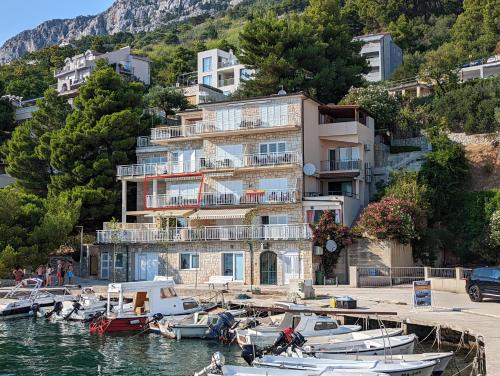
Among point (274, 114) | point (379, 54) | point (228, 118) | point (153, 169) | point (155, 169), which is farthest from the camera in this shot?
point (379, 54)

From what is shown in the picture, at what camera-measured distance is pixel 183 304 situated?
110 ft

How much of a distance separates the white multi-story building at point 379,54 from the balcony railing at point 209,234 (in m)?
50.9

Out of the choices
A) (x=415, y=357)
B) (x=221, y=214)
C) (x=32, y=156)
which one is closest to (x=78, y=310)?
(x=221, y=214)

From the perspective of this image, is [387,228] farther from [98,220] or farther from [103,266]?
[98,220]

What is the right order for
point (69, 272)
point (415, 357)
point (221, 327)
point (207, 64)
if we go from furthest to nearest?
point (207, 64) < point (69, 272) < point (221, 327) < point (415, 357)

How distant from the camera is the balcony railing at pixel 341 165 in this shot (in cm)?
4950

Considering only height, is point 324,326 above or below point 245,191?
below

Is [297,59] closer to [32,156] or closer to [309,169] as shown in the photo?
[309,169]

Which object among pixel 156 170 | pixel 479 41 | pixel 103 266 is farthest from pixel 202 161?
pixel 479 41

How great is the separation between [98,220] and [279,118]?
18083 millimetres

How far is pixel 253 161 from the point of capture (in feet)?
161

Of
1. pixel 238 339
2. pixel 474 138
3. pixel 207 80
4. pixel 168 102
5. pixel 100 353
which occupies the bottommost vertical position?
pixel 100 353

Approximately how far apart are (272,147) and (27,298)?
1992 centimetres

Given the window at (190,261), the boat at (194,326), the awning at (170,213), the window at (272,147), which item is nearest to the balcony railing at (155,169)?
the awning at (170,213)
